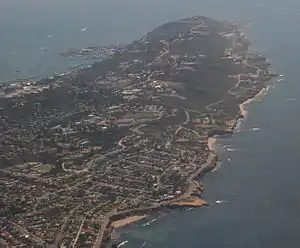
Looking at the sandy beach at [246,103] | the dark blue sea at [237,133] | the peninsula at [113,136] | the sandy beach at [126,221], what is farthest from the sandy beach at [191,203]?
the sandy beach at [246,103]

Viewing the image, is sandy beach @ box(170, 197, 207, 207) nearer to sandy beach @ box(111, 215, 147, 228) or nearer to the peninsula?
the peninsula

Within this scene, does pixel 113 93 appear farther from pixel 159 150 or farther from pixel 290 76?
pixel 290 76

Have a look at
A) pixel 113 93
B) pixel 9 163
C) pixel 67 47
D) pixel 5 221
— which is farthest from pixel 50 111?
pixel 67 47

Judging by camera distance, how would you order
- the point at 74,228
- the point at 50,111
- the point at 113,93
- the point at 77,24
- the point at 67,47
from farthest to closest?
the point at 77,24
the point at 67,47
the point at 113,93
the point at 50,111
the point at 74,228

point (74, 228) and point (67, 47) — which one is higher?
point (74, 228)

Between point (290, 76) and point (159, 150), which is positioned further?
point (290, 76)

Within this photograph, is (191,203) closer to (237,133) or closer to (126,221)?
(126,221)

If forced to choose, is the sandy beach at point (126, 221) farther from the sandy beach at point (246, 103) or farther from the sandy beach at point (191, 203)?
the sandy beach at point (246, 103)

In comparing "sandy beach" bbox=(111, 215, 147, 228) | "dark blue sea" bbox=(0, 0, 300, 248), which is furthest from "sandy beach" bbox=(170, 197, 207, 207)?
"sandy beach" bbox=(111, 215, 147, 228)
